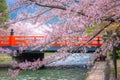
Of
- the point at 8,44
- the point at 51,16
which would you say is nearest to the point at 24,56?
the point at 8,44

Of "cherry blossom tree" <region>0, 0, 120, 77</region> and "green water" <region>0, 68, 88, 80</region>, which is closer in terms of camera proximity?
"cherry blossom tree" <region>0, 0, 120, 77</region>

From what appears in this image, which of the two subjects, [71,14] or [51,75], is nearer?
[71,14]

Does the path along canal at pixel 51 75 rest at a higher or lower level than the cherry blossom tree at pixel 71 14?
lower

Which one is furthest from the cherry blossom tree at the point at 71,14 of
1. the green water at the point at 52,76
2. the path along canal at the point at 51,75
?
the green water at the point at 52,76

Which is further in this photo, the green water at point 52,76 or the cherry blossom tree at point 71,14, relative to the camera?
the green water at point 52,76

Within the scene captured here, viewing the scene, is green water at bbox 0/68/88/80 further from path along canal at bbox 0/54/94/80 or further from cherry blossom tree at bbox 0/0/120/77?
cherry blossom tree at bbox 0/0/120/77

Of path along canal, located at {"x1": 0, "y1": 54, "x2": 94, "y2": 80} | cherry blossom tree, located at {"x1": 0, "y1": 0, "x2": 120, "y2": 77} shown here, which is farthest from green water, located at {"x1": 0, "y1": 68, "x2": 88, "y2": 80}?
cherry blossom tree, located at {"x1": 0, "y1": 0, "x2": 120, "y2": 77}

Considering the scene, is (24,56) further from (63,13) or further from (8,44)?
(63,13)

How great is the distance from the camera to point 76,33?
644 centimetres

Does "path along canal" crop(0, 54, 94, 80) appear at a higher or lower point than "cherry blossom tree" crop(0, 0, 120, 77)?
lower

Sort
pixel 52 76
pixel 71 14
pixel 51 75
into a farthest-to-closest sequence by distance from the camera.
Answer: pixel 51 75 < pixel 52 76 < pixel 71 14

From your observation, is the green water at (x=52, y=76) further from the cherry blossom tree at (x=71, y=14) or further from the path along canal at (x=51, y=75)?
the cherry blossom tree at (x=71, y=14)

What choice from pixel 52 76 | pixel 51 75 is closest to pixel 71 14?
pixel 52 76

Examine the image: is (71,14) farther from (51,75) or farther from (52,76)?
(51,75)
